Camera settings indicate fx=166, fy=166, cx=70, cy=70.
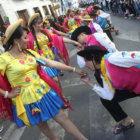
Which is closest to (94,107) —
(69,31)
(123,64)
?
(123,64)

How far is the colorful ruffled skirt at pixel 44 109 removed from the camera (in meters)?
2.00

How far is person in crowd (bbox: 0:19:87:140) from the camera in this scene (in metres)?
1.94

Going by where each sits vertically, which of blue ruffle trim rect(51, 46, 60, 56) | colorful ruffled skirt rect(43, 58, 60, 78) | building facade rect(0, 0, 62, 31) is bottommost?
colorful ruffled skirt rect(43, 58, 60, 78)

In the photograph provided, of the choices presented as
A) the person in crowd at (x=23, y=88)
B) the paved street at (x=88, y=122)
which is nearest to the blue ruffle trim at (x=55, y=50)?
the paved street at (x=88, y=122)

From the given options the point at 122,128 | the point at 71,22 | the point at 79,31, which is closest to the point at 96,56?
the point at 79,31

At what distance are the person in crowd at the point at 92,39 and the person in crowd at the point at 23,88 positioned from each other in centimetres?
98

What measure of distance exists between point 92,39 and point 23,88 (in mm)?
1374

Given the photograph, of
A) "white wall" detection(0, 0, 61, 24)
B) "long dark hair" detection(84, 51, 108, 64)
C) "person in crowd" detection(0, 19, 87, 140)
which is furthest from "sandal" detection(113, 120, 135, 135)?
"white wall" detection(0, 0, 61, 24)

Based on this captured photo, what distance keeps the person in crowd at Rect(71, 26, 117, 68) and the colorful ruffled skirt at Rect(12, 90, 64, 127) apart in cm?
100

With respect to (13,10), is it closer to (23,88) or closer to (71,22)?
(71,22)

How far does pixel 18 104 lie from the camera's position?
1999 millimetres

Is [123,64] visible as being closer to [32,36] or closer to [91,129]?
[91,129]

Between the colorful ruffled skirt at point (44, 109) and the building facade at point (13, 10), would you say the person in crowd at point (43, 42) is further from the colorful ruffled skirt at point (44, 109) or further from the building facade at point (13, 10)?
the building facade at point (13, 10)

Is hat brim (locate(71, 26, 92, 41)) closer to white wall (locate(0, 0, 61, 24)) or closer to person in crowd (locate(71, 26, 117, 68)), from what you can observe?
person in crowd (locate(71, 26, 117, 68))
